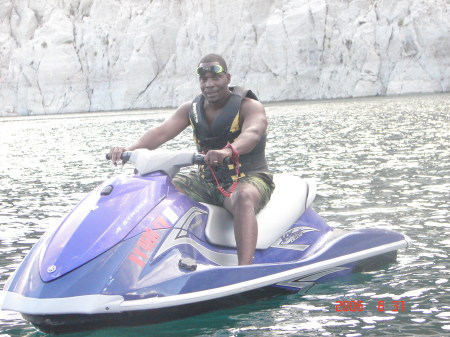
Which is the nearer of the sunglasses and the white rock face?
the sunglasses

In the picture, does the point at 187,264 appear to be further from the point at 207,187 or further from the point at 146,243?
the point at 207,187

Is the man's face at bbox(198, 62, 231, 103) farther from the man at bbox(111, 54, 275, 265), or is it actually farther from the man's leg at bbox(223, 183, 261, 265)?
the man's leg at bbox(223, 183, 261, 265)

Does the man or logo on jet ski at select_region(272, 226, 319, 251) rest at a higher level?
the man

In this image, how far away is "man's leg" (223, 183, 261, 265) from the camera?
19.3ft

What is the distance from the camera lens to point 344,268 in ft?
22.1

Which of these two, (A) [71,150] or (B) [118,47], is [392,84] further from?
(A) [71,150]

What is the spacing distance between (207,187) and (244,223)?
63 centimetres

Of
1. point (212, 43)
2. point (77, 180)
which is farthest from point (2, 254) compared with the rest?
point (212, 43)

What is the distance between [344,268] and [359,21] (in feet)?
202

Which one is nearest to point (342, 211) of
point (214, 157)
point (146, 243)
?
point (214, 157)
